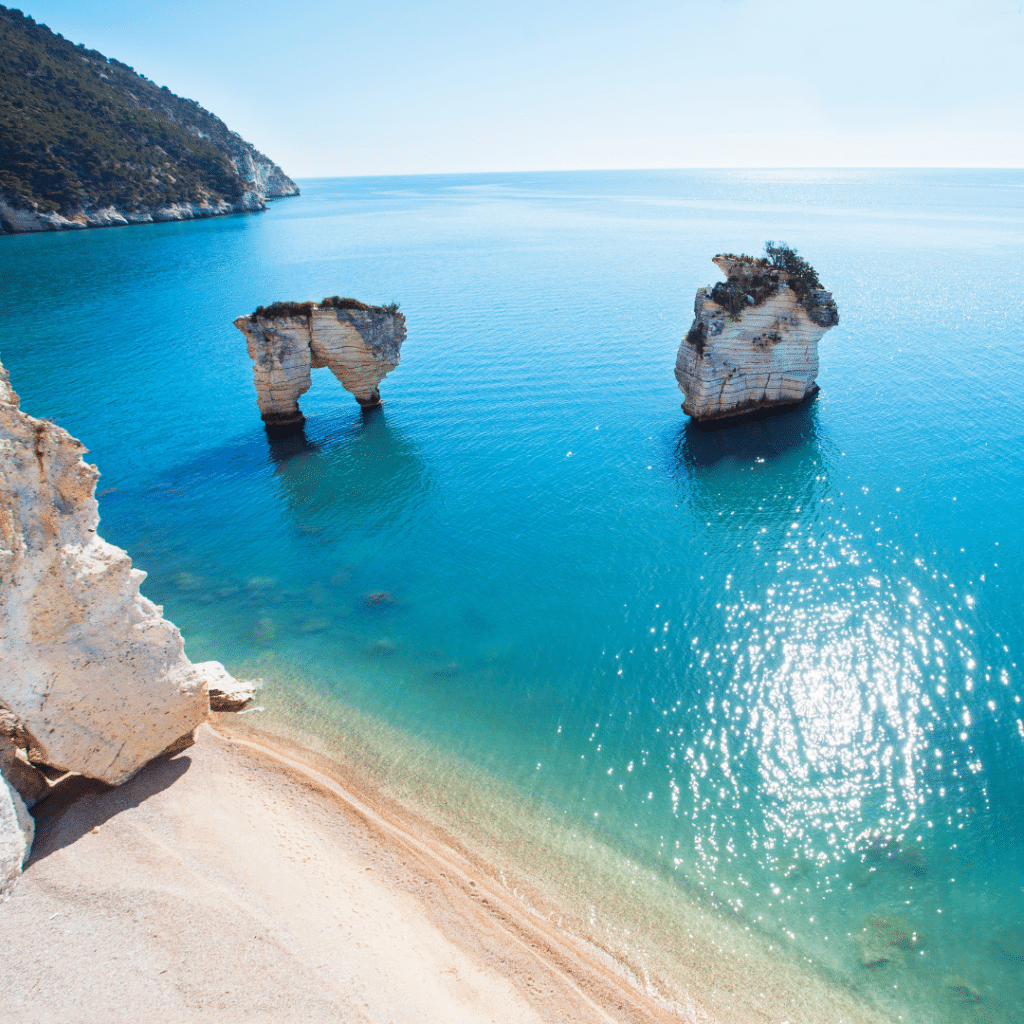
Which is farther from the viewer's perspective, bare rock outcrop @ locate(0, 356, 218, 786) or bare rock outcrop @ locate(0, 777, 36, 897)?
bare rock outcrop @ locate(0, 356, 218, 786)

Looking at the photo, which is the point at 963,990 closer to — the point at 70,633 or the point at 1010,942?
the point at 1010,942

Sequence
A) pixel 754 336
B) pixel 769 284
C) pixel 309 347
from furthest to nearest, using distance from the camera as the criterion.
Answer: pixel 309 347 < pixel 754 336 < pixel 769 284

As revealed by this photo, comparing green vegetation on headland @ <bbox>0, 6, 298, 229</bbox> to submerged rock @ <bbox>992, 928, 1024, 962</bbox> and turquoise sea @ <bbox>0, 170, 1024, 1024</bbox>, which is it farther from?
submerged rock @ <bbox>992, 928, 1024, 962</bbox>

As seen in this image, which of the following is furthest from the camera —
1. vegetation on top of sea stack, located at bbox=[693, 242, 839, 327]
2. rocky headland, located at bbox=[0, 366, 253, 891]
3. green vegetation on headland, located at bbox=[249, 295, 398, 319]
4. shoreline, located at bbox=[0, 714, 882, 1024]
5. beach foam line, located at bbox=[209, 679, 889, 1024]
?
green vegetation on headland, located at bbox=[249, 295, 398, 319]

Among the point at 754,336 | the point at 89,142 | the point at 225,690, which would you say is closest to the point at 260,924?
the point at 225,690

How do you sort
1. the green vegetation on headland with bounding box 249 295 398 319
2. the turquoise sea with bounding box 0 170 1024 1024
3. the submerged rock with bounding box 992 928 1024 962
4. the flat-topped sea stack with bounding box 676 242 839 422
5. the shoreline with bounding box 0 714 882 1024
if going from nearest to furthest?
the shoreline with bounding box 0 714 882 1024 < the submerged rock with bounding box 992 928 1024 962 < the turquoise sea with bounding box 0 170 1024 1024 < the flat-topped sea stack with bounding box 676 242 839 422 < the green vegetation on headland with bounding box 249 295 398 319

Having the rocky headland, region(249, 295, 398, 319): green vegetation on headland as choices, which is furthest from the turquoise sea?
region(249, 295, 398, 319): green vegetation on headland

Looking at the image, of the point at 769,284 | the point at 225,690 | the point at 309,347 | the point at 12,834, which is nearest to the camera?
the point at 12,834
